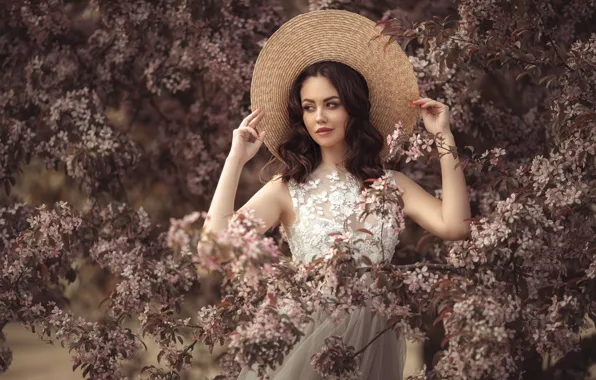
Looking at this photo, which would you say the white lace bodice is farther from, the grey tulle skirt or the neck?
the grey tulle skirt

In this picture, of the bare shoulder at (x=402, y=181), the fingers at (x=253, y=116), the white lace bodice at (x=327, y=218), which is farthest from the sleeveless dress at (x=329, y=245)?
the fingers at (x=253, y=116)

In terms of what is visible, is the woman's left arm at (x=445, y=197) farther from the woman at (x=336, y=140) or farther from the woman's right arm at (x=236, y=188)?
the woman's right arm at (x=236, y=188)

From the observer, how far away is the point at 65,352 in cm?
528

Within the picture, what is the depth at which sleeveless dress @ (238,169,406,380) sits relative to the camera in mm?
2961

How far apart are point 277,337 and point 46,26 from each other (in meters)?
2.79

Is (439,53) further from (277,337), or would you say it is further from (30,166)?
(30,166)

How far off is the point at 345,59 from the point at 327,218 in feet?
1.88

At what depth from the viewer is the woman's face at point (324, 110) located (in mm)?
3156

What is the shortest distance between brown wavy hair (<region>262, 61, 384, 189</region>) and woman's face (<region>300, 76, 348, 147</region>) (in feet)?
0.06

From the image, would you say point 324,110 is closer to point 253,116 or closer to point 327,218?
point 253,116

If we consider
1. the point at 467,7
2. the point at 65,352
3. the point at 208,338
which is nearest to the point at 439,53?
the point at 467,7

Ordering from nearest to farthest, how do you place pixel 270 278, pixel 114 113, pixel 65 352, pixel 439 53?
→ pixel 270 278 → pixel 439 53 → pixel 114 113 → pixel 65 352

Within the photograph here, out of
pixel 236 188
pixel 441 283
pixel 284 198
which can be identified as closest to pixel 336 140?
pixel 284 198

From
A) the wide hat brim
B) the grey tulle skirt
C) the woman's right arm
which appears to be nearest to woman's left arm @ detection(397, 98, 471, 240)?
the wide hat brim
